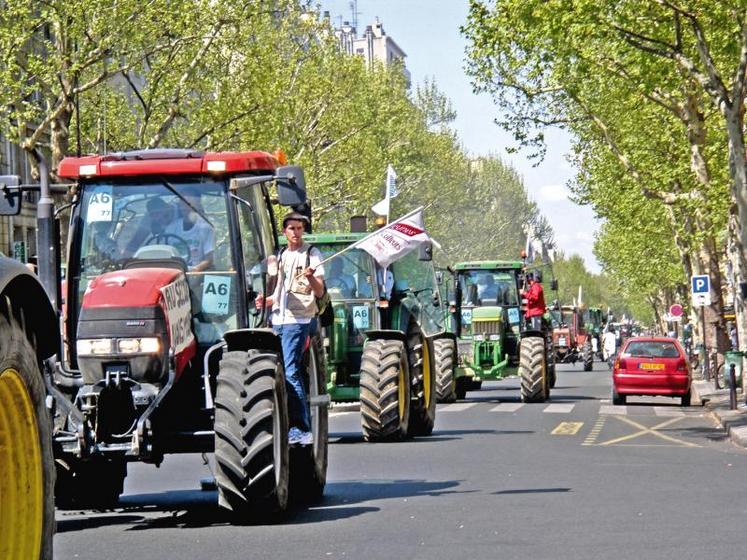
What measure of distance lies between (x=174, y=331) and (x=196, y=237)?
1044 mm

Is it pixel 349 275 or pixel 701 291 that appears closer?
pixel 349 275

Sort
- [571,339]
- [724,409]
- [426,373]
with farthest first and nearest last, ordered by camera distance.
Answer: [571,339] < [724,409] < [426,373]

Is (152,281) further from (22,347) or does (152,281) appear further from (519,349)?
(519,349)

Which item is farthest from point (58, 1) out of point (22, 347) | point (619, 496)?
point (22, 347)

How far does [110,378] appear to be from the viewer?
36.3ft

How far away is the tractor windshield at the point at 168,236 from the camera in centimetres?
1224

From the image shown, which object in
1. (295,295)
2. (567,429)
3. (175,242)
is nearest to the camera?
(175,242)

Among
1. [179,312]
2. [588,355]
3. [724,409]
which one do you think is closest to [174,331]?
[179,312]

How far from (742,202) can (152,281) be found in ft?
69.7

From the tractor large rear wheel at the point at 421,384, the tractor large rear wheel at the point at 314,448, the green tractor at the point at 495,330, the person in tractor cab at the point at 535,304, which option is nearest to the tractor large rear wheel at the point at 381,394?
the tractor large rear wheel at the point at 421,384

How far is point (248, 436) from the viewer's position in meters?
11.3

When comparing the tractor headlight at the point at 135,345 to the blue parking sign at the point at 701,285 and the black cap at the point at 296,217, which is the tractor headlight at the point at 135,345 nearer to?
the black cap at the point at 296,217

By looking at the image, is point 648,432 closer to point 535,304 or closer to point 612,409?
point 612,409

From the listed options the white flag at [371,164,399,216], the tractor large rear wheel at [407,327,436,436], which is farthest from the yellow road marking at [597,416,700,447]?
the white flag at [371,164,399,216]
